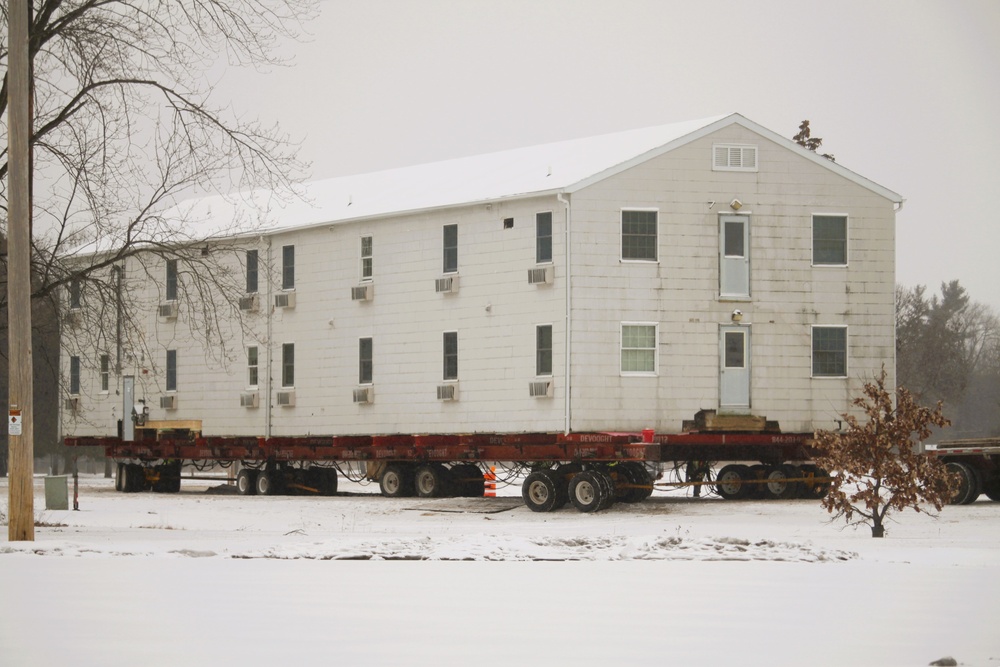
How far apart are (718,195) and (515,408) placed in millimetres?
6819

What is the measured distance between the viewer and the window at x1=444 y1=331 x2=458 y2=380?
34719 millimetres

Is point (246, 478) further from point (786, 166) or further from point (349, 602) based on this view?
point (349, 602)

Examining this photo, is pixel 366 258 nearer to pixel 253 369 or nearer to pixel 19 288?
pixel 253 369

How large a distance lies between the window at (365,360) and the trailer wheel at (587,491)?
332 inches

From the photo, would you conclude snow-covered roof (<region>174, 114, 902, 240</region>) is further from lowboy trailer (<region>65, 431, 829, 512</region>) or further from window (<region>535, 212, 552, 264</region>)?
lowboy trailer (<region>65, 431, 829, 512</region>)

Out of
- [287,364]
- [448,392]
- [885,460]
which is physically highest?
[287,364]

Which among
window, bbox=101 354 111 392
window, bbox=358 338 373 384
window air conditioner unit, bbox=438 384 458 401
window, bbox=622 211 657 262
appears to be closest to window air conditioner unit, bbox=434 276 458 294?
window air conditioner unit, bbox=438 384 458 401

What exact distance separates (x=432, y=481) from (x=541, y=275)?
6.25 metres

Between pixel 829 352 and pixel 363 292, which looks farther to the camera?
pixel 363 292

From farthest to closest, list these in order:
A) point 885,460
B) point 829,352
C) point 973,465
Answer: point 829,352 < point 973,465 < point 885,460

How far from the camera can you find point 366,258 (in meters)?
37.4

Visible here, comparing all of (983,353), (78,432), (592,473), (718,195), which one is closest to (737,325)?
(718,195)

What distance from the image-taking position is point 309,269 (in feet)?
128

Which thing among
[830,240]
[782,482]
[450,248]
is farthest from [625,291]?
[782,482]
